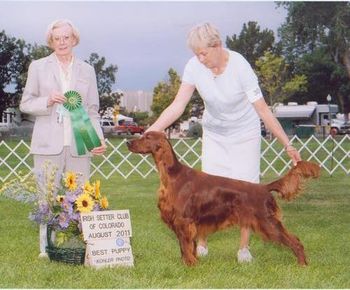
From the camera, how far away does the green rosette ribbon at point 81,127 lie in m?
3.93

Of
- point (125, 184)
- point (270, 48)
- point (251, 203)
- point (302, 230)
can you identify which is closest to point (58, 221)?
point (251, 203)

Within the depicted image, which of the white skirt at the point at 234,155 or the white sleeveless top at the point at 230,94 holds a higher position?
the white sleeveless top at the point at 230,94

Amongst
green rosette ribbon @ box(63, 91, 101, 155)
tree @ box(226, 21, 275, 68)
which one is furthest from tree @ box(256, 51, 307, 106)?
green rosette ribbon @ box(63, 91, 101, 155)

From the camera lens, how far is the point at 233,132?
402 cm

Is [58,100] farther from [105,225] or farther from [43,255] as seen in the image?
[43,255]

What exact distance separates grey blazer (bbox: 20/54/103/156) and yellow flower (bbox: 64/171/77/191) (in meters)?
0.14

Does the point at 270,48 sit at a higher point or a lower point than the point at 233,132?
higher

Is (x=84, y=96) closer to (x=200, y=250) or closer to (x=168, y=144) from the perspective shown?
(x=168, y=144)

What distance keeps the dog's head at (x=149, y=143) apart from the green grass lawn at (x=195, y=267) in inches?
29.6

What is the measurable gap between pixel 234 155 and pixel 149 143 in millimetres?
686

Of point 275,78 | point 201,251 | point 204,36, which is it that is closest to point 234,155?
point 201,251

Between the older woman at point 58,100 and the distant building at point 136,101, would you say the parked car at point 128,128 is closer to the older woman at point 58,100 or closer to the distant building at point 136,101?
the distant building at point 136,101

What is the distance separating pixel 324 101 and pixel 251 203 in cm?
3569

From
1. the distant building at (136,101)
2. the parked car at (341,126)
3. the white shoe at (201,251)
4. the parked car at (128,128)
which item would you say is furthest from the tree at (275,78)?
the white shoe at (201,251)
